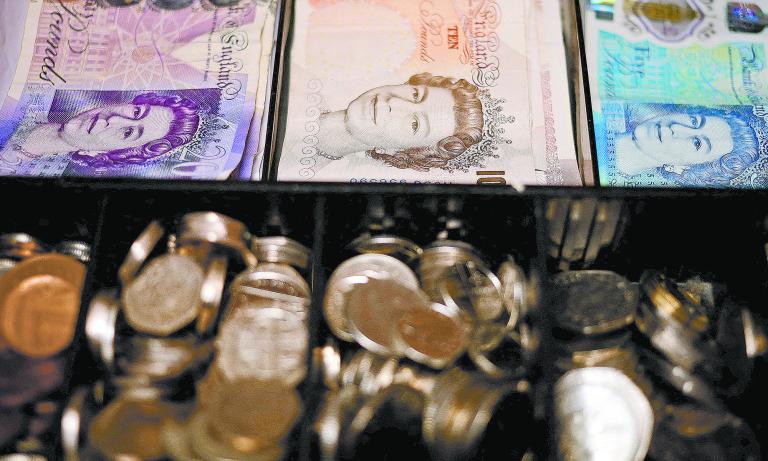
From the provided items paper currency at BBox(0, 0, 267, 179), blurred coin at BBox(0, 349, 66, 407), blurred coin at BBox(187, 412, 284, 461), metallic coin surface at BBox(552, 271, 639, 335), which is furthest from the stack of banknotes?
blurred coin at BBox(187, 412, 284, 461)

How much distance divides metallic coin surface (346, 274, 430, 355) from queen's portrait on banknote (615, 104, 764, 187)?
19.8 inches

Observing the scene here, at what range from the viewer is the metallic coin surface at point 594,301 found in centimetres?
125

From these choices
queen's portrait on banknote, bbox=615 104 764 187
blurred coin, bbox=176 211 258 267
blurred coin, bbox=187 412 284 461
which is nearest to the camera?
blurred coin, bbox=187 412 284 461

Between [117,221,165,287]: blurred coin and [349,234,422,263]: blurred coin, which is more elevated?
[117,221,165,287]: blurred coin

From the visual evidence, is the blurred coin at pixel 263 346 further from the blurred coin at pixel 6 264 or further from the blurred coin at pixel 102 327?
the blurred coin at pixel 6 264

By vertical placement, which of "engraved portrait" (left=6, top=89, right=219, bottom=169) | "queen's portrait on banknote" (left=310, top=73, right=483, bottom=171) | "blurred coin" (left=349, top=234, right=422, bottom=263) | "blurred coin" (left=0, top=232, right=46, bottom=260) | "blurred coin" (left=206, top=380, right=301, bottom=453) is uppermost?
"engraved portrait" (left=6, top=89, right=219, bottom=169)

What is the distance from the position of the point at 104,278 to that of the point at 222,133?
1.25 ft

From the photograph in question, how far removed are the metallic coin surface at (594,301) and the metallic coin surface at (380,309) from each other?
24cm

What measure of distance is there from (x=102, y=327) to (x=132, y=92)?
0.55 metres

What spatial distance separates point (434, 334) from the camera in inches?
48.2

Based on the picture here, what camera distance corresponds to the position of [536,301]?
1148 millimetres

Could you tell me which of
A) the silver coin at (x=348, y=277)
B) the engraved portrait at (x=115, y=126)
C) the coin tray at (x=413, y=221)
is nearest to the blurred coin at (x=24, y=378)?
the coin tray at (x=413, y=221)

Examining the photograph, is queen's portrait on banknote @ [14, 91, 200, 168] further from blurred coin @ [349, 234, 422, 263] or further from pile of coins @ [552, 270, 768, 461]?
pile of coins @ [552, 270, 768, 461]

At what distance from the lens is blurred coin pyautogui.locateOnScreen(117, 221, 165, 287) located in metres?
1.21
